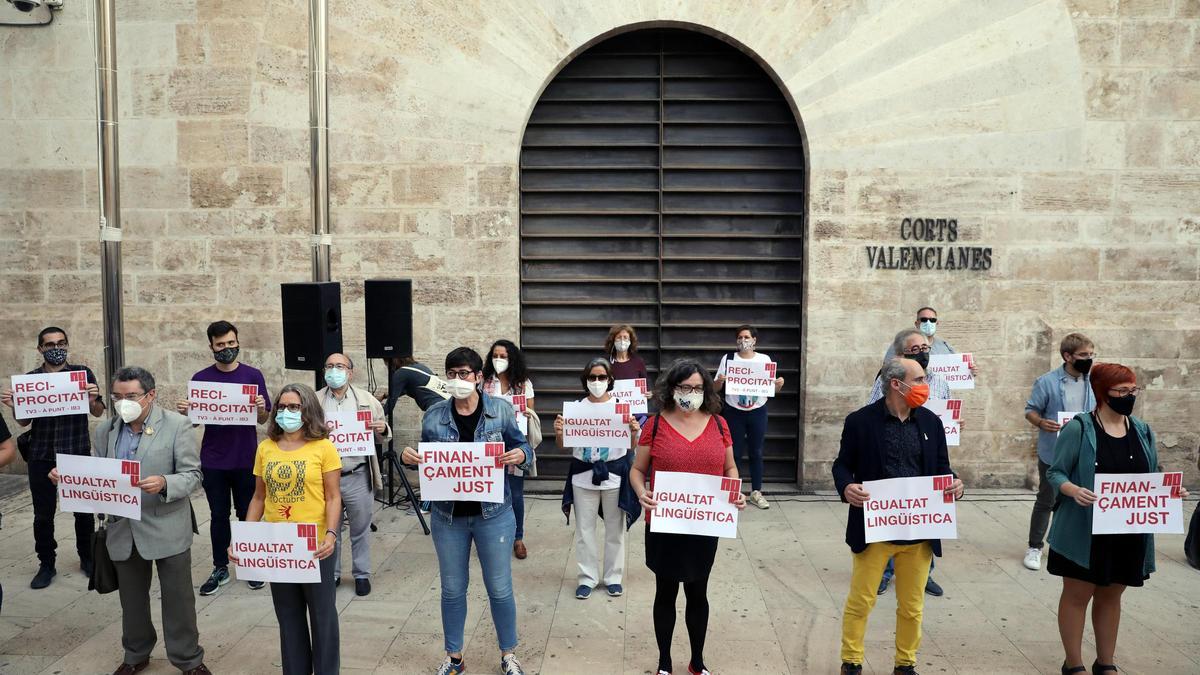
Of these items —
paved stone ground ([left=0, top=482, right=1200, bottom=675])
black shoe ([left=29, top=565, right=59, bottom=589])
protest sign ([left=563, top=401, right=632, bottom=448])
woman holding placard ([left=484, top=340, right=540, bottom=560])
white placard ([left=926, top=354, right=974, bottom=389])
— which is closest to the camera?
paved stone ground ([left=0, top=482, right=1200, bottom=675])

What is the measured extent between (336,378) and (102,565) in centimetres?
204

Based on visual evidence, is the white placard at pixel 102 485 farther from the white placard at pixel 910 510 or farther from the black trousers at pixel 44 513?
the white placard at pixel 910 510

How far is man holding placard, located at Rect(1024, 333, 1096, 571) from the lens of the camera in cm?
690

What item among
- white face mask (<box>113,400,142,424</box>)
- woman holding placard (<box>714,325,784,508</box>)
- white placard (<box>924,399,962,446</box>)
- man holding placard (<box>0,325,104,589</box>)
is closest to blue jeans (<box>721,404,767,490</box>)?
woman holding placard (<box>714,325,784,508</box>)

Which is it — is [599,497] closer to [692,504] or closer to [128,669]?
[692,504]

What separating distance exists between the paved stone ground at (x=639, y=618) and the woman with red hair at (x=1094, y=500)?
2.17 feet

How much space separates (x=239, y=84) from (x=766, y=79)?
18.5ft

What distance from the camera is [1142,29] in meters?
9.00

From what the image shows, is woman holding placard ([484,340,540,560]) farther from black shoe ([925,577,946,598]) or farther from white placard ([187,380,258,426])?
black shoe ([925,577,946,598])

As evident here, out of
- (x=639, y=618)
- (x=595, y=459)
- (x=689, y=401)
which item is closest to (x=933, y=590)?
(x=639, y=618)

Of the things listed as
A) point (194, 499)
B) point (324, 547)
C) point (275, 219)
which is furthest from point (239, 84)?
point (324, 547)

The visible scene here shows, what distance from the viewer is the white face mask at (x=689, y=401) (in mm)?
5152

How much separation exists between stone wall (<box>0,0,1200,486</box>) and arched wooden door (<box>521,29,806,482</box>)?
0.48 metres

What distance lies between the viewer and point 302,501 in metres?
4.88
